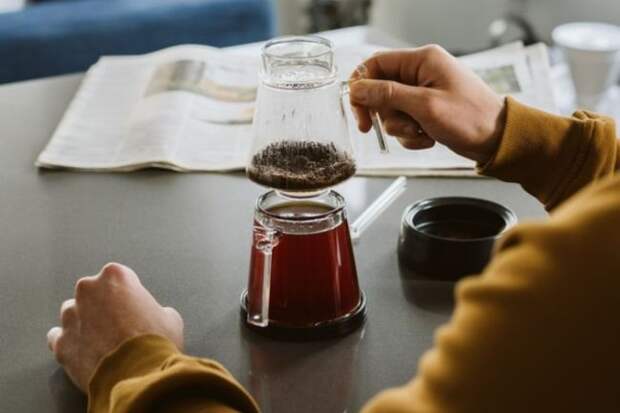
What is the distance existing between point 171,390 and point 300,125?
0.26 m

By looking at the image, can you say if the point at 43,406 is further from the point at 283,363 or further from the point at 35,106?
the point at 35,106

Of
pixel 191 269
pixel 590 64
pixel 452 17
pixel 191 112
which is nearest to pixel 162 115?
pixel 191 112

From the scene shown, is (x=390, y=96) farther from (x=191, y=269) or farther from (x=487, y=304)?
(x=487, y=304)

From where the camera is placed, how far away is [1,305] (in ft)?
3.15

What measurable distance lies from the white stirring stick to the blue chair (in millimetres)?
1423

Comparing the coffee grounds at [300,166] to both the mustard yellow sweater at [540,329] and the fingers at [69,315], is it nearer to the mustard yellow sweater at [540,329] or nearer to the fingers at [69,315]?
the fingers at [69,315]

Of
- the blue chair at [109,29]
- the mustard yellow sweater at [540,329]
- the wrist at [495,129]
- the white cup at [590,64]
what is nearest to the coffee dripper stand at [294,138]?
the wrist at [495,129]

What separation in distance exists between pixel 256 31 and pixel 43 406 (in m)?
1.88

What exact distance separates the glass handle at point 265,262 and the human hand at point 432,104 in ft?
0.58

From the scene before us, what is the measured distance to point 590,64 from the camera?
6.20 ft

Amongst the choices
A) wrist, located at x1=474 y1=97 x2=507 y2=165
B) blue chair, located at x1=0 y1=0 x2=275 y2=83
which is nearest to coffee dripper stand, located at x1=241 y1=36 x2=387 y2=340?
wrist, located at x1=474 y1=97 x2=507 y2=165

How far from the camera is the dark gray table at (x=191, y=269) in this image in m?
0.84

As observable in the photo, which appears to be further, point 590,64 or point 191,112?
point 590,64

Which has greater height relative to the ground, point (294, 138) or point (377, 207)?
point (294, 138)
